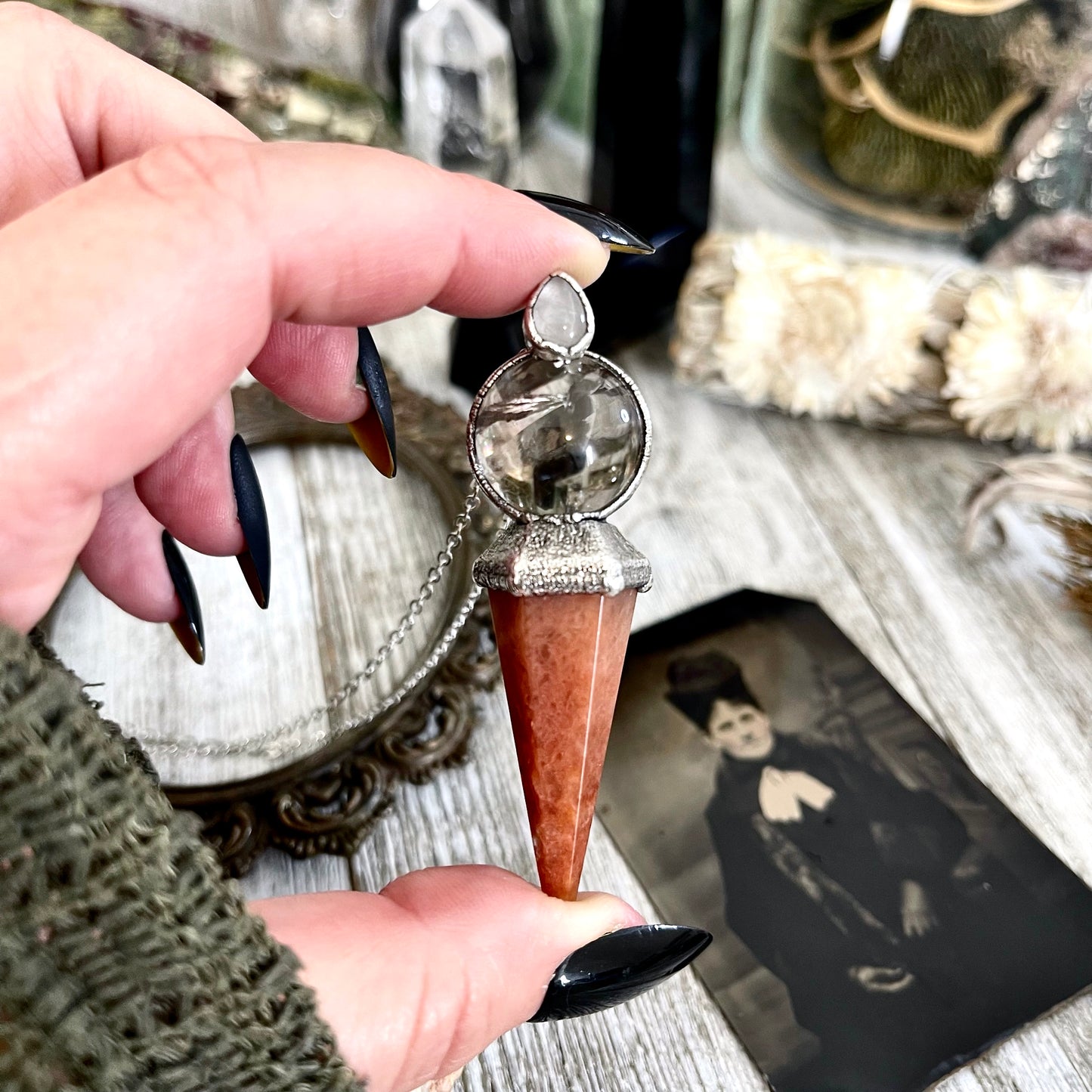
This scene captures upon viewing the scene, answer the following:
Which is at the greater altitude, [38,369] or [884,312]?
[38,369]

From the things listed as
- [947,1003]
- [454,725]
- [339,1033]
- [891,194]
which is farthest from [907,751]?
[891,194]

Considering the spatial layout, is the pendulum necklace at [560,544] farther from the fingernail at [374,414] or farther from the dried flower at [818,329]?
the dried flower at [818,329]

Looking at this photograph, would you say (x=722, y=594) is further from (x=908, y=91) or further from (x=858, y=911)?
(x=908, y=91)

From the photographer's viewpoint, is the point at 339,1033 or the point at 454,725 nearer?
the point at 339,1033

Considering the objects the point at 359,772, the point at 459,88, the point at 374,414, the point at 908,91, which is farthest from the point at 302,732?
the point at 908,91

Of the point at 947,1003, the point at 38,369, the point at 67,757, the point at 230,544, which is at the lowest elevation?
the point at 947,1003

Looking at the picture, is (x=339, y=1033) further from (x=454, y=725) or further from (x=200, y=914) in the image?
(x=454, y=725)

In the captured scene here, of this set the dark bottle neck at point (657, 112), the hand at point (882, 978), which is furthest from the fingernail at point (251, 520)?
the dark bottle neck at point (657, 112)
